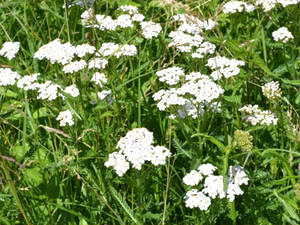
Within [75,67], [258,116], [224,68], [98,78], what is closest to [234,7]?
[224,68]

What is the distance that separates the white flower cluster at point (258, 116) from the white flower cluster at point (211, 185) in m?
0.45

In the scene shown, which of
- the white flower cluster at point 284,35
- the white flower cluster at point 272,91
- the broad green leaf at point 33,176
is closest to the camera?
the broad green leaf at point 33,176

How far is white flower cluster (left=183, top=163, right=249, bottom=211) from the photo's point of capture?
268 centimetres

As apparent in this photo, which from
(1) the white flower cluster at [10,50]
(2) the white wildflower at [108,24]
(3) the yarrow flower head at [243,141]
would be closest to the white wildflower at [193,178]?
(3) the yarrow flower head at [243,141]

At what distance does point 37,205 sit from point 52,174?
32cm

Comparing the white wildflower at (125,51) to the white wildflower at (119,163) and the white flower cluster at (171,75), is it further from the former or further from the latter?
the white wildflower at (119,163)

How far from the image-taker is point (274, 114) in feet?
10.5

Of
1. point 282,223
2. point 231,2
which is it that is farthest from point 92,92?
point 282,223

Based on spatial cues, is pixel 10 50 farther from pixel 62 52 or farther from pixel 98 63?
pixel 98 63

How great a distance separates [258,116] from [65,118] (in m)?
1.33

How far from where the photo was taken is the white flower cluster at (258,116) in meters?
3.10

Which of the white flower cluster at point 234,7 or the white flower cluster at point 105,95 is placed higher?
the white flower cluster at point 234,7

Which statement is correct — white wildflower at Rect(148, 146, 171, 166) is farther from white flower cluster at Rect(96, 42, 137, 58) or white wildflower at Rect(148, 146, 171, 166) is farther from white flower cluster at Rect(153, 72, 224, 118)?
white flower cluster at Rect(96, 42, 137, 58)

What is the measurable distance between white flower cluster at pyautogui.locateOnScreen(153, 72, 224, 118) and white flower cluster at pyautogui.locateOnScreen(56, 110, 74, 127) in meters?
0.63
